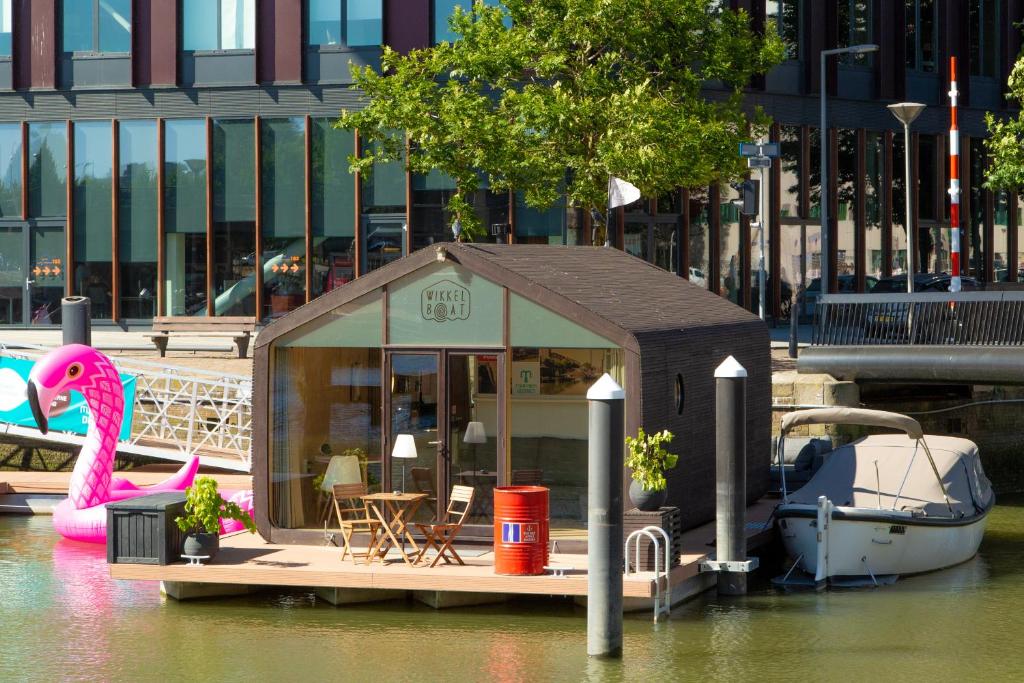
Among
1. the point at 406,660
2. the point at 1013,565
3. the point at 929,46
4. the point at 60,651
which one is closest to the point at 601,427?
the point at 406,660

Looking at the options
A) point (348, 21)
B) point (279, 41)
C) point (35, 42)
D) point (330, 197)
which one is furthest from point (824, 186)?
point (35, 42)

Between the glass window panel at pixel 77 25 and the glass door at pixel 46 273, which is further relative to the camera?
the glass door at pixel 46 273

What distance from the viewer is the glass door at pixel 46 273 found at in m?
38.8

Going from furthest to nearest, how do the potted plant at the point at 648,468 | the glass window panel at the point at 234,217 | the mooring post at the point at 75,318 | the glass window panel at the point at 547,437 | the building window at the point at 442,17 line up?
the glass window panel at the point at 234,217 → the building window at the point at 442,17 → the mooring post at the point at 75,318 → the glass window panel at the point at 547,437 → the potted plant at the point at 648,468

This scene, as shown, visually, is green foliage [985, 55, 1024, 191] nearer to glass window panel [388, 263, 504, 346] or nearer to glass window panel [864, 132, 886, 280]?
glass window panel [864, 132, 886, 280]

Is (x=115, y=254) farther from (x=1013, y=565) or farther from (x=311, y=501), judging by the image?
(x=1013, y=565)

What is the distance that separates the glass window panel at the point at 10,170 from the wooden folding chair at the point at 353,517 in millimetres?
23191

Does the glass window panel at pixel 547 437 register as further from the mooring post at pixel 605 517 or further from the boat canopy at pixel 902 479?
the boat canopy at pixel 902 479

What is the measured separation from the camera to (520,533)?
647 inches

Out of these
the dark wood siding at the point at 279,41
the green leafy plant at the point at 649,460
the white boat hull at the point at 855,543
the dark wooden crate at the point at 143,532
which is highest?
the dark wood siding at the point at 279,41

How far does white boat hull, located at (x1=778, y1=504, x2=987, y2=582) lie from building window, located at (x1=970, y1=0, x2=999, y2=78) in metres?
31.7

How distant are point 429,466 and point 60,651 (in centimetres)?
467

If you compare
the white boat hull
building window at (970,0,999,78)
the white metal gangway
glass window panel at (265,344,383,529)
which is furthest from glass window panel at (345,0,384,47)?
the white boat hull

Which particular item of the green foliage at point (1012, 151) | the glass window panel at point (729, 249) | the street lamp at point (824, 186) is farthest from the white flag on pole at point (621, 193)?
the glass window panel at point (729, 249)
